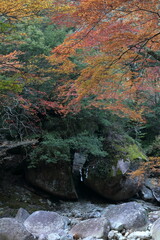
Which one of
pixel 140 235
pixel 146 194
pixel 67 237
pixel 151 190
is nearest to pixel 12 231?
pixel 67 237

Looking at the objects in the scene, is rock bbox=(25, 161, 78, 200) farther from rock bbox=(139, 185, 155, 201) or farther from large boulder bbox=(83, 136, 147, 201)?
rock bbox=(139, 185, 155, 201)

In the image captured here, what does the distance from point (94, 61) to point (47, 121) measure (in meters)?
3.56

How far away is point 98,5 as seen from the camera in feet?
10.7

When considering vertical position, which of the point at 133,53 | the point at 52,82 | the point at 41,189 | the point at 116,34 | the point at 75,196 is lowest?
the point at 75,196

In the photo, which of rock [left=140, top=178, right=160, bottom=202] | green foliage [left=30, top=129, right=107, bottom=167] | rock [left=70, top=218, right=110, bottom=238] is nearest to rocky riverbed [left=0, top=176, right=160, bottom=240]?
rock [left=70, top=218, right=110, bottom=238]

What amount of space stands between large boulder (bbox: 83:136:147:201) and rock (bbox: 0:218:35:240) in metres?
4.10

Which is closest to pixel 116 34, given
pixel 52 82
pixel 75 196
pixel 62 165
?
pixel 52 82

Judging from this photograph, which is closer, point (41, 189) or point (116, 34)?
point (116, 34)

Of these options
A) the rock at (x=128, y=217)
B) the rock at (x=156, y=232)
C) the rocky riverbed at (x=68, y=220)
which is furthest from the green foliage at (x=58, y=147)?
the rock at (x=156, y=232)

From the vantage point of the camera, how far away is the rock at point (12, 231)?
3.94 metres

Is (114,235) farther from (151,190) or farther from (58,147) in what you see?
(151,190)

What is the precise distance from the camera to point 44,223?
5.40 meters

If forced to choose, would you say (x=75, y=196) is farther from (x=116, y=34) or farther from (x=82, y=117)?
(x=116, y=34)

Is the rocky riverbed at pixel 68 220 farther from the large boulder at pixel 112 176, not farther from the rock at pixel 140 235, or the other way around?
the large boulder at pixel 112 176
